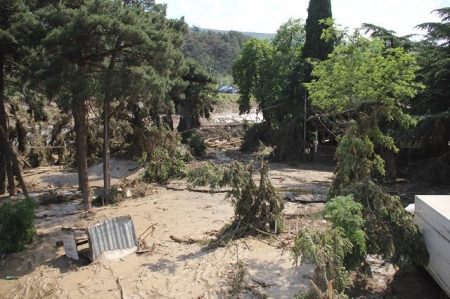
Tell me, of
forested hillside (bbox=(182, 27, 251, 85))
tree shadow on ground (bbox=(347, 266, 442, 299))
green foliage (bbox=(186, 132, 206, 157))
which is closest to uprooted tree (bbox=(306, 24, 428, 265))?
tree shadow on ground (bbox=(347, 266, 442, 299))

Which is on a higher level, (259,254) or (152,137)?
(152,137)

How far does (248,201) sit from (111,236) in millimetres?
3791

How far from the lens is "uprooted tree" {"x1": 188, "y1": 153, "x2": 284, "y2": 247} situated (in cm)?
1025

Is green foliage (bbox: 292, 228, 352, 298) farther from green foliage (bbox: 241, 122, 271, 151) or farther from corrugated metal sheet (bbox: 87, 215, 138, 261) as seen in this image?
green foliage (bbox: 241, 122, 271, 151)

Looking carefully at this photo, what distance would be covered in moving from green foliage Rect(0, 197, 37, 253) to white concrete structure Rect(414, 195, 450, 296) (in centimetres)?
993

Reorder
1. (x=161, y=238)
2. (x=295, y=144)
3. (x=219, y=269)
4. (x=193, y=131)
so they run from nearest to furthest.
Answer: (x=219, y=269), (x=161, y=238), (x=295, y=144), (x=193, y=131)

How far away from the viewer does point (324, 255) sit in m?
5.65

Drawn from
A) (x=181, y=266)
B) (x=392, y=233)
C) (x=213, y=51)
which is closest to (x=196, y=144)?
(x=181, y=266)

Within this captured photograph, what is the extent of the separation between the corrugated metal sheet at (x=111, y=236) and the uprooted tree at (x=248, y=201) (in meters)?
2.10

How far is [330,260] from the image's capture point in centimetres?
567

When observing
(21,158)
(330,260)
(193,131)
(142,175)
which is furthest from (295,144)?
(330,260)

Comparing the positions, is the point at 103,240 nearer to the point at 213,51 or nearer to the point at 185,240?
the point at 185,240

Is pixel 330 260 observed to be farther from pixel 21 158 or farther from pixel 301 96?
pixel 301 96

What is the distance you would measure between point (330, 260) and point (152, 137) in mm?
13736
